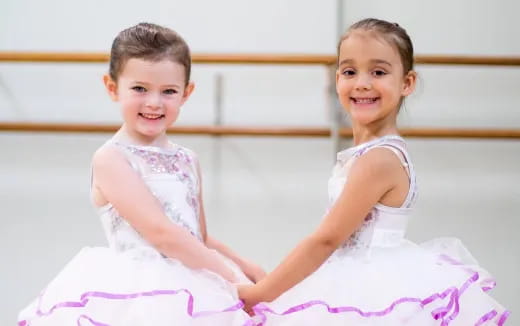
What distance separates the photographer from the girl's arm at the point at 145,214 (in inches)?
55.0

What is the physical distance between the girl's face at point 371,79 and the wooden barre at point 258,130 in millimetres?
1068

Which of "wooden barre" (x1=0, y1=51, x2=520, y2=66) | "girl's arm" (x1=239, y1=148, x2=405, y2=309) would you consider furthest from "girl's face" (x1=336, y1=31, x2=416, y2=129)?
"wooden barre" (x1=0, y1=51, x2=520, y2=66)

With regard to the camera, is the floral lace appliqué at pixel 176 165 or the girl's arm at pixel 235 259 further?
the girl's arm at pixel 235 259

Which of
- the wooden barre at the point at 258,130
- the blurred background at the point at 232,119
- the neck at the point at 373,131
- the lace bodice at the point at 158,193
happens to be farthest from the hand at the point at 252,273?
the blurred background at the point at 232,119

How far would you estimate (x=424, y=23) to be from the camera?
2.67 meters

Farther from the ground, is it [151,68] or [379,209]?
[151,68]

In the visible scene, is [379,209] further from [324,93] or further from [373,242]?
[324,93]

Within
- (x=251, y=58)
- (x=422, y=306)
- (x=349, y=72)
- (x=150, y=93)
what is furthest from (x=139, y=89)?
(x=251, y=58)

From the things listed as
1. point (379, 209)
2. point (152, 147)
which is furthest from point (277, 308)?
point (152, 147)

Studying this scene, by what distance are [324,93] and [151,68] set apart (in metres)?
1.30

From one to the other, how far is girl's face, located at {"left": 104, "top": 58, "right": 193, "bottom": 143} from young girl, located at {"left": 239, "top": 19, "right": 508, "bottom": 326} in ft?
1.03

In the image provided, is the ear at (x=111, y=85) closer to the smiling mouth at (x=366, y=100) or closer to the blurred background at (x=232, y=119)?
the smiling mouth at (x=366, y=100)

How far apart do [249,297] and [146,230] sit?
22cm

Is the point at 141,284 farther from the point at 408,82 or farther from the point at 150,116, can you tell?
the point at 408,82
